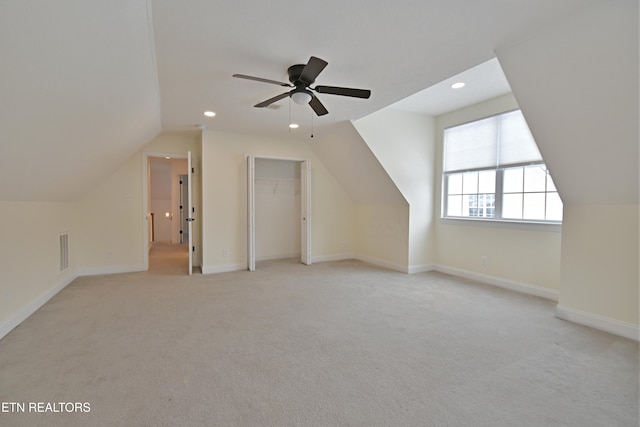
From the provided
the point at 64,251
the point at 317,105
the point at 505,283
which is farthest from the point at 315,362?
the point at 64,251

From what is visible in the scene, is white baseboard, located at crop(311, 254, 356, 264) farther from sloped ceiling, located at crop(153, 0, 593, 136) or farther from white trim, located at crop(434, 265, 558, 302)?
sloped ceiling, located at crop(153, 0, 593, 136)

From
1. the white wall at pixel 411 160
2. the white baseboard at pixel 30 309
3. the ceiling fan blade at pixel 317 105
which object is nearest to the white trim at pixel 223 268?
the white baseboard at pixel 30 309

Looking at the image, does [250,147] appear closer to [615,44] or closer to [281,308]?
[281,308]

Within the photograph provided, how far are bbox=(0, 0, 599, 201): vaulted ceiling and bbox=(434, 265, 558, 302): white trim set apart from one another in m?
2.92

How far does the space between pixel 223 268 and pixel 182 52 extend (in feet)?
11.5

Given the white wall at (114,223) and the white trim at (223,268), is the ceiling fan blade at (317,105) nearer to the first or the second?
the white trim at (223,268)

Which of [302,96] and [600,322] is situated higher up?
[302,96]

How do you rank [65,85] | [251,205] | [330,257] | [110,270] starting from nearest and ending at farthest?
1. [65,85]
2. [110,270]
3. [251,205]
4. [330,257]

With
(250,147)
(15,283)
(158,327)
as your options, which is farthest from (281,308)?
(250,147)

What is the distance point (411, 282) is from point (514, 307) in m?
1.35

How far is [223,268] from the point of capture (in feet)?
16.2

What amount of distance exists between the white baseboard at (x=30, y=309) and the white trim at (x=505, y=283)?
5466mm

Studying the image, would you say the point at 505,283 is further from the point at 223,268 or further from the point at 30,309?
the point at 30,309

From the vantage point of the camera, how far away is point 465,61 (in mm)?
2531
